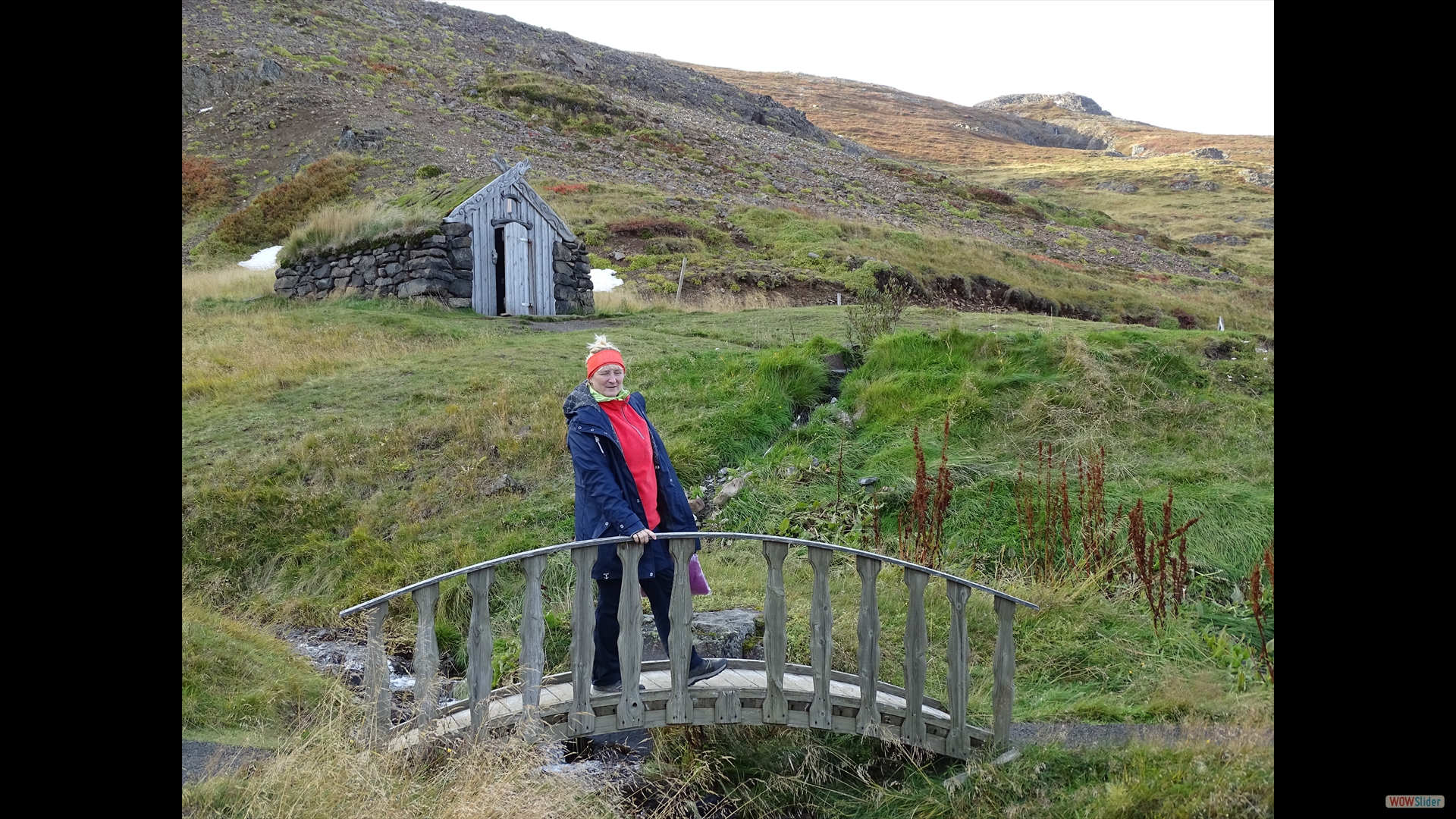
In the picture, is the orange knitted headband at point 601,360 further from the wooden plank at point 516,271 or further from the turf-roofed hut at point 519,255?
the wooden plank at point 516,271

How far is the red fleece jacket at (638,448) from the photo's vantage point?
16.7 ft

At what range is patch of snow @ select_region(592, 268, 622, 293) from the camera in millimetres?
22750

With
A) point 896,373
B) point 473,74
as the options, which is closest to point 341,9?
point 473,74

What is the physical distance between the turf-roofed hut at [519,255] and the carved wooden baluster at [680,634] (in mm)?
14612

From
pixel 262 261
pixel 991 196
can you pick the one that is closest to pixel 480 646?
pixel 262 261

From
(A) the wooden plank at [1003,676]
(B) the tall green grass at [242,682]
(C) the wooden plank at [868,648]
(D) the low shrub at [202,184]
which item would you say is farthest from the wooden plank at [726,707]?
(D) the low shrub at [202,184]

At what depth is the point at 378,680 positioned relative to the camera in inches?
177

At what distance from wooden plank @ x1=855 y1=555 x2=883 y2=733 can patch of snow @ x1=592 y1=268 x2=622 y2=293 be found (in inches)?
701

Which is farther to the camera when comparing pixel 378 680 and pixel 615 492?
pixel 615 492

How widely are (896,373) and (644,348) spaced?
4167mm

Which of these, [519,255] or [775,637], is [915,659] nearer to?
[775,637]

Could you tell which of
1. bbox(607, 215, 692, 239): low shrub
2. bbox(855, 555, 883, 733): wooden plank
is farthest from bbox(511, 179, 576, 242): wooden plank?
bbox(855, 555, 883, 733): wooden plank

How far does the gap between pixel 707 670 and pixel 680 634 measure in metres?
0.46

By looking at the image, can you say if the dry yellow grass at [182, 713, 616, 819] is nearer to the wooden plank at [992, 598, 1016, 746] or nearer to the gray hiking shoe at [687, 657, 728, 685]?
the gray hiking shoe at [687, 657, 728, 685]
